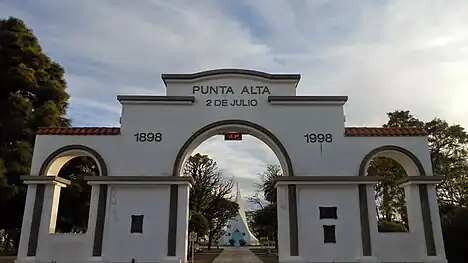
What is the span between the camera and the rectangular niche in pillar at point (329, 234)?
1195 cm

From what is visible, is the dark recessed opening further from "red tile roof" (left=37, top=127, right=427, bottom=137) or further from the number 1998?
"red tile roof" (left=37, top=127, right=427, bottom=137)

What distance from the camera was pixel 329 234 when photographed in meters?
12.0

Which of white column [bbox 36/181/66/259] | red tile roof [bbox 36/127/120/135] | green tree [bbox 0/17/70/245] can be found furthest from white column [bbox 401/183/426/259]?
green tree [bbox 0/17/70/245]

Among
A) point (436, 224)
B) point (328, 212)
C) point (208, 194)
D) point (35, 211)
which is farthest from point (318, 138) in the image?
point (208, 194)

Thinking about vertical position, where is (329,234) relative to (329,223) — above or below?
below

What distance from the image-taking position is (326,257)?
11.8 m

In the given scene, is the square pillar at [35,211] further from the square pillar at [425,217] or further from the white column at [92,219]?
the square pillar at [425,217]

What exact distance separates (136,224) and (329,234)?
589 cm

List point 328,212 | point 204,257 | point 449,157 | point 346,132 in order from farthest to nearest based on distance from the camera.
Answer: point 204,257
point 449,157
point 346,132
point 328,212

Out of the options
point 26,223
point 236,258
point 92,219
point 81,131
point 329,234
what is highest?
point 81,131

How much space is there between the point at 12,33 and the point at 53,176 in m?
8.02

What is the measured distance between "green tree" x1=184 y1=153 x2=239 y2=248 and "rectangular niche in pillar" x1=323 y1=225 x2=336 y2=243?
45.6 ft

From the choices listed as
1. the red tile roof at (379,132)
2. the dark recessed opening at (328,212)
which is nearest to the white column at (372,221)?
the dark recessed opening at (328,212)

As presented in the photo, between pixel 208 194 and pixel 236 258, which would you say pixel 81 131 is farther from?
pixel 208 194
